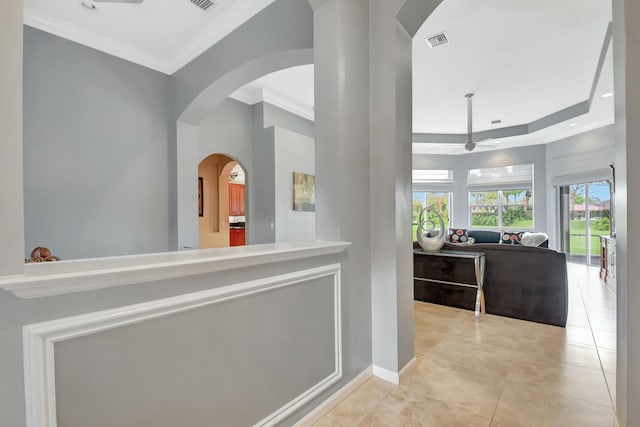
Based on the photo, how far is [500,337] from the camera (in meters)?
2.74

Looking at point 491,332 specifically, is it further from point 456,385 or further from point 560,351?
point 456,385

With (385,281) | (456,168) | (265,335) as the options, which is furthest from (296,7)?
(456,168)

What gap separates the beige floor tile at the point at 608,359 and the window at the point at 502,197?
674 centimetres

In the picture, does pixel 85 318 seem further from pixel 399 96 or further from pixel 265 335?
pixel 399 96

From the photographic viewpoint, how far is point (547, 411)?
1.72 meters

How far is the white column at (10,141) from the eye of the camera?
817mm

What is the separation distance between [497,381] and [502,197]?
8.01m

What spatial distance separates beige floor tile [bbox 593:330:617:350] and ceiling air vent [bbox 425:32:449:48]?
11.2 ft

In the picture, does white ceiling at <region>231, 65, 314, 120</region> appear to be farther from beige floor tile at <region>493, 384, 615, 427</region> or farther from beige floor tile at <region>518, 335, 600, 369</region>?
beige floor tile at <region>493, 384, 615, 427</region>

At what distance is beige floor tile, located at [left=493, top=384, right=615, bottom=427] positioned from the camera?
63.9 inches

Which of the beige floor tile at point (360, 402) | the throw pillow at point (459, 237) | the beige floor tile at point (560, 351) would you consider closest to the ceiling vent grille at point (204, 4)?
the beige floor tile at point (360, 402)

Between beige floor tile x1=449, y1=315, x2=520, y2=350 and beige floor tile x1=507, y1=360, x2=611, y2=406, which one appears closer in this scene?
beige floor tile x1=507, y1=360, x2=611, y2=406

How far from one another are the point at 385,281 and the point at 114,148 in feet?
11.5

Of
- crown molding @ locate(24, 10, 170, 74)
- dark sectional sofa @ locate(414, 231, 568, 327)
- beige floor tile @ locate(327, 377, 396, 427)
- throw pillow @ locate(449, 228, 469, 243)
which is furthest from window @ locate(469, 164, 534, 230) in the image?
crown molding @ locate(24, 10, 170, 74)
